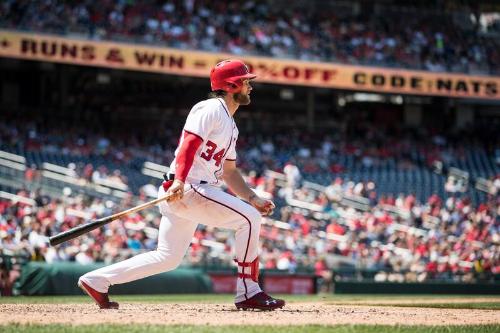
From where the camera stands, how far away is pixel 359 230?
23.7 meters

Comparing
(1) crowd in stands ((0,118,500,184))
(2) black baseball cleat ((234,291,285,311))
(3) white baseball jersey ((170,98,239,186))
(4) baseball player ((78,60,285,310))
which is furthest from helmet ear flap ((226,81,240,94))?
(1) crowd in stands ((0,118,500,184))

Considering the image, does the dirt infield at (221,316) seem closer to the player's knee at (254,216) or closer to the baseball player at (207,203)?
the baseball player at (207,203)

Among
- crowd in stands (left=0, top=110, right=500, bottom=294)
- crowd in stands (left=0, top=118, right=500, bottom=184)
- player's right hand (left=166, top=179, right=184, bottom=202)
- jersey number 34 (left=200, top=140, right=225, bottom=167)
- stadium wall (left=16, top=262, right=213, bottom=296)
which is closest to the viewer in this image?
player's right hand (left=166, top=179, right=184, bottom=202)

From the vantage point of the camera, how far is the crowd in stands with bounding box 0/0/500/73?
1096 inches

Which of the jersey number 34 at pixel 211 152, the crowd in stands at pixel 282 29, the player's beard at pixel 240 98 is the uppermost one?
the crowd in stands at pixel 282 29

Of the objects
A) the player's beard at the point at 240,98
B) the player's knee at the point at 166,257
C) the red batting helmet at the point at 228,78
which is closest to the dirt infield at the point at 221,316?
the player's knee at the point at 166,257

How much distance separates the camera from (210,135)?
7.52m

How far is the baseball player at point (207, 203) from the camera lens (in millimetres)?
7422

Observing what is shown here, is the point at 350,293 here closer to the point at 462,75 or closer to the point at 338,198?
the point at 338,198

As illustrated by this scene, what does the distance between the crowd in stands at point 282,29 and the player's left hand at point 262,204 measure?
2027cm

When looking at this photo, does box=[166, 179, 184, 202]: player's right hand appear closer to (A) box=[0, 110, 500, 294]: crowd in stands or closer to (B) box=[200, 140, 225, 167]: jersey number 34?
(B) box=[200, 140, 225, 167]: jersey number 34

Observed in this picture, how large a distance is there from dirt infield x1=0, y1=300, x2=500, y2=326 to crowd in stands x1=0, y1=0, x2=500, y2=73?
786 inches

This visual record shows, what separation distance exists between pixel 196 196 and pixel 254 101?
83.3 feet

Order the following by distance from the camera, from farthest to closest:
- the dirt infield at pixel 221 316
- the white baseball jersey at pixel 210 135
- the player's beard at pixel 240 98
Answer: the player's beard at pixel 240 98
the white baseball jersey at pixel 210 135
the dirt infield at pixel 221 316
